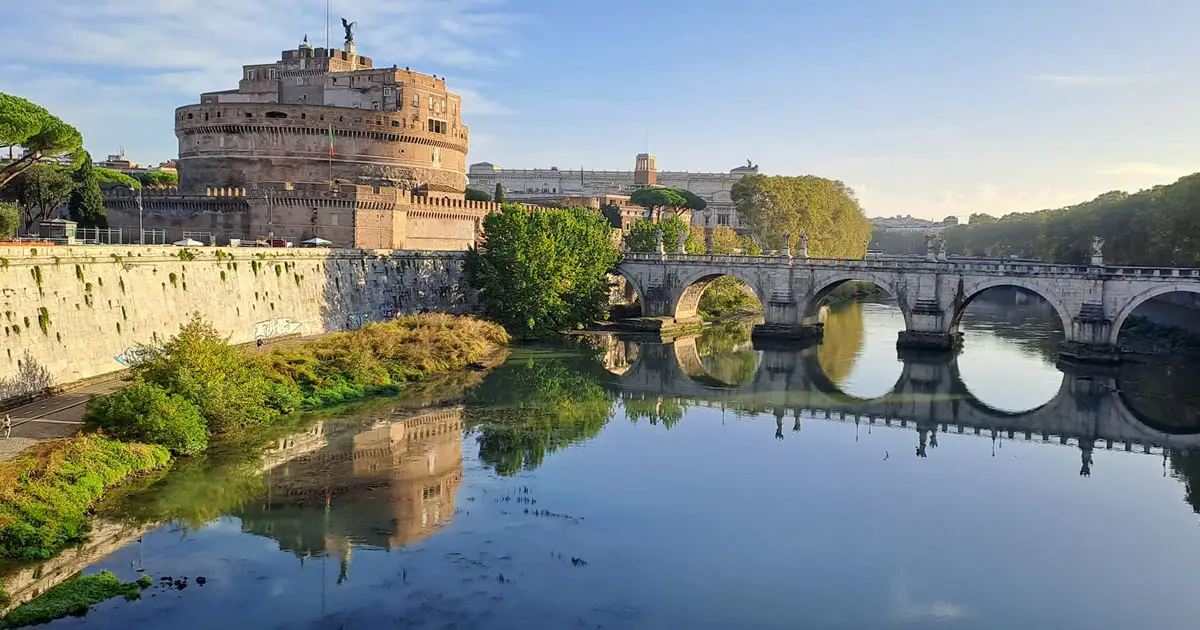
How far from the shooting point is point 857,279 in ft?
166

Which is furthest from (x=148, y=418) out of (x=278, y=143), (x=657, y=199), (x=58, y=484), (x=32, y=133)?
(x=657, y=199)

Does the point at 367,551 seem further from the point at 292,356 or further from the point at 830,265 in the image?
the point at 830,265

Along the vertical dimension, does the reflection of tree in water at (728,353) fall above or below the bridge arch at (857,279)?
below

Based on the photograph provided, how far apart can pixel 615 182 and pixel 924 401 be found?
279 feet

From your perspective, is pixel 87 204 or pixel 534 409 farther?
pixel 87 204

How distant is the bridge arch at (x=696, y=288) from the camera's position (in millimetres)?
54312

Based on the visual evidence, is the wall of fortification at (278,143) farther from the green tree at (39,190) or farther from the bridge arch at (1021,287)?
the bridge arch at (1021,287)

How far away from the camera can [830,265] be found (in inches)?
2056

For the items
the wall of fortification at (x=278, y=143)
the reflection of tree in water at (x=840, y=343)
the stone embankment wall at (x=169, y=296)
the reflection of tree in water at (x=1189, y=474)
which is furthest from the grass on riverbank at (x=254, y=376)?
the reflection of tree in water at (x=1189, y=474)

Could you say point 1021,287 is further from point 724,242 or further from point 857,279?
point 724,242

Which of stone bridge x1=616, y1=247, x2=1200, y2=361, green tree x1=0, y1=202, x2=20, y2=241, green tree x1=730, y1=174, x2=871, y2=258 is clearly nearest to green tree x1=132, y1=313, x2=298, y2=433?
green tree x1=0, y1=202, x2=20, y2=241

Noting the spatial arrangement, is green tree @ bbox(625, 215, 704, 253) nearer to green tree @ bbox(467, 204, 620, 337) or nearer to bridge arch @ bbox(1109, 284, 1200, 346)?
green tree @ bbox(467, 204, 620, 337)

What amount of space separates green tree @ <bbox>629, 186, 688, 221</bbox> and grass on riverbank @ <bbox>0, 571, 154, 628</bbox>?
7182 centimetres

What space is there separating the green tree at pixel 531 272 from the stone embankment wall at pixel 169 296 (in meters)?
3.11
